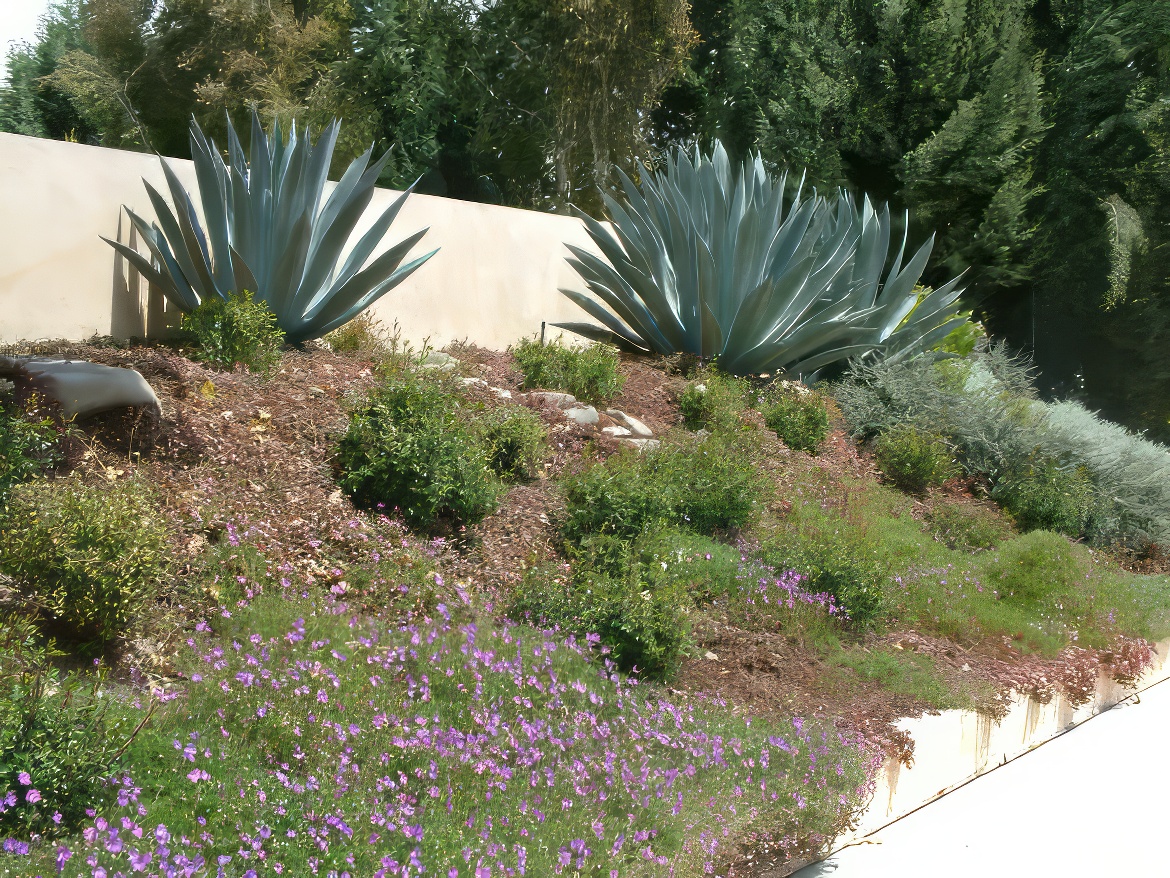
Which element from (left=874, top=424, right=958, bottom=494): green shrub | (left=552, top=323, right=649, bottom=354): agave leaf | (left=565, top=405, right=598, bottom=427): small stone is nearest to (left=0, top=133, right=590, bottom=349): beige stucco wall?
(left=552, top=323, right=649, bottom=354): agave leaf

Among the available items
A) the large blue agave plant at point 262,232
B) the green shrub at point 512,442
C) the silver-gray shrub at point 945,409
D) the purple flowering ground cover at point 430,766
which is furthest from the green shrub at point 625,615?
the silver-gray shrub at point 945,409

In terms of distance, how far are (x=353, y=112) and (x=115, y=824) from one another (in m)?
18.4

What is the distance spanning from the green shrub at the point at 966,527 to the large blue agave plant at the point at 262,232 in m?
4.42

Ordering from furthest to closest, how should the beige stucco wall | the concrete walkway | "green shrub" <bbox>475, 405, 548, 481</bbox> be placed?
1. the beige stucco wall
2. "green shrub" <bbox>475, 405, 548, 481</bbox>
3. the concrete walkway

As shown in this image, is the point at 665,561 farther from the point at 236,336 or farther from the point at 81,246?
the point at 81,246

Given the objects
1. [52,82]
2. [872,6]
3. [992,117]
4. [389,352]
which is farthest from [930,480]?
[52,82]

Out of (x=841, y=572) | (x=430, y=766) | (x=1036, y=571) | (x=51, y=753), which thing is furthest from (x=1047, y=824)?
(x=51, y=753)

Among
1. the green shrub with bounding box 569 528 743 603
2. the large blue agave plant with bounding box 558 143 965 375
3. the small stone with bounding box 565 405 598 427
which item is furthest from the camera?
the large blue agave plant with bounding box 558 143 965 375

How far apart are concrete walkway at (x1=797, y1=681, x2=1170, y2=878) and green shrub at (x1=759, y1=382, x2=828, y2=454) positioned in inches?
125

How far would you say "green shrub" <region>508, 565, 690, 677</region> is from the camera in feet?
14.3

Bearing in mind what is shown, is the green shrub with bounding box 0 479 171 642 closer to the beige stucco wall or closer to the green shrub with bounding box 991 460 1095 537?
the beige stucco wall

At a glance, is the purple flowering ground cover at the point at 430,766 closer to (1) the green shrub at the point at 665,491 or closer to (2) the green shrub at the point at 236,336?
(1) the green shrub at the point at 665,491

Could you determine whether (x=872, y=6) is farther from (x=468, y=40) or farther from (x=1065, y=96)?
(x=468, y=40)

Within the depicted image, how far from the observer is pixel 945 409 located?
30.0 feet
